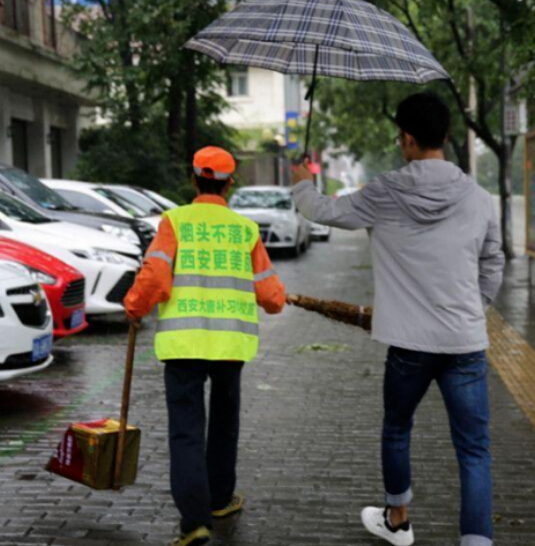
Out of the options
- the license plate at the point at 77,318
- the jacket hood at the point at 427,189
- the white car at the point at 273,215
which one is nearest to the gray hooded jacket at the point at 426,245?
the jacket hood at the point at 427,189

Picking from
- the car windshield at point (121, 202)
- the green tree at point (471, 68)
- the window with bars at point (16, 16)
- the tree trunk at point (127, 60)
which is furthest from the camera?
the tree trunk at point (127, 60)

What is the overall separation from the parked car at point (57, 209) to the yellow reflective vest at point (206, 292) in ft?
26.2

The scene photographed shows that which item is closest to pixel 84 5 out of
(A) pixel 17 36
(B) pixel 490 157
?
(A) pixel 17 36

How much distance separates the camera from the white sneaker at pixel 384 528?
189 inches

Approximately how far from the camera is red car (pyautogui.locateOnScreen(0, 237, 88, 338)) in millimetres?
9500

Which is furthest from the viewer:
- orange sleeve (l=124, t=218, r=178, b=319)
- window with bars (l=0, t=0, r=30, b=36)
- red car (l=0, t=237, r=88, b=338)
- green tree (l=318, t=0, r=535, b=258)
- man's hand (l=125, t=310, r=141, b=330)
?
window with bars (l=0, t=0, r=30, b=36)

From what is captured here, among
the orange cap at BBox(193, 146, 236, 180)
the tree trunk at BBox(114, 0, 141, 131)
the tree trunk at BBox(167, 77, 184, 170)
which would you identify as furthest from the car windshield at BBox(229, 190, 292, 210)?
the orange cap at BBox(193, 146, 236, 180)

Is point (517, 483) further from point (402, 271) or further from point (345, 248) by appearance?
point (345, 248)

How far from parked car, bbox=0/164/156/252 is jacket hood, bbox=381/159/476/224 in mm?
8532

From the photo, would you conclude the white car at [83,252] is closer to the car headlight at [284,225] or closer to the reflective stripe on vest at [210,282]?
the reflective stripe on vest at [210,282]

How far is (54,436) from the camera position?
6891 mm

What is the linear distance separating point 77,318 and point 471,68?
13684 millimetres

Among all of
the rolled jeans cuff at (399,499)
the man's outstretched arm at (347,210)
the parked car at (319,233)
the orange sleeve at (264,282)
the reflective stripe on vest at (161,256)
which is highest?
the man's outstretched arm at (347,210)

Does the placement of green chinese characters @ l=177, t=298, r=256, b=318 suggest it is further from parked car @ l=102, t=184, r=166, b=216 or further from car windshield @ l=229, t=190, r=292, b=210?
car windshield @ l=229, t=190, r=292, b=210
